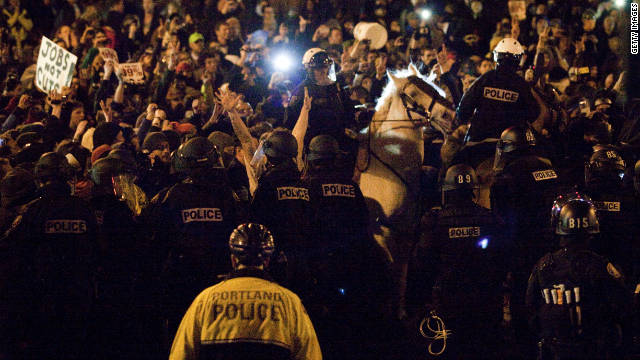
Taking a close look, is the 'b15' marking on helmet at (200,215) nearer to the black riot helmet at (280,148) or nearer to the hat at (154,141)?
the black riot helmet at (280,148)

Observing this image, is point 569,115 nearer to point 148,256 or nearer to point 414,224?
point 414,224

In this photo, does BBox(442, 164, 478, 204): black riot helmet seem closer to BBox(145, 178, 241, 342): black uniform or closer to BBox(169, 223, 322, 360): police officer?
BBox(145, 178, 241, 342): black uniform

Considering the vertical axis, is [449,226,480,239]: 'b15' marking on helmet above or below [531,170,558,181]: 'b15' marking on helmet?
below

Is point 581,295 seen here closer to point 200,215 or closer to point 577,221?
point 577,221

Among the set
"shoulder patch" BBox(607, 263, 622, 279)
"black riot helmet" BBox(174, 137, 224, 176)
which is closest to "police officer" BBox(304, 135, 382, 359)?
"black riot helmet" BBox(174, 137, 224, 176)

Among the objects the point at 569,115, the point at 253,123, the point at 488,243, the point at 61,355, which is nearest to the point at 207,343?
the point at 61,355

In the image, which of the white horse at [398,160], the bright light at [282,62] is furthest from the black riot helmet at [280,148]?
the bright light at [282,62]

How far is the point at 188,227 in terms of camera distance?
925 centimetres

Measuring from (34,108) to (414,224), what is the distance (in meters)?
9.09

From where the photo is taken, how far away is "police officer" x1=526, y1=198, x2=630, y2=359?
7875 millimetres

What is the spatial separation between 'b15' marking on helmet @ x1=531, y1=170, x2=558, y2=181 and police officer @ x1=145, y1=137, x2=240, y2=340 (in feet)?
13.3

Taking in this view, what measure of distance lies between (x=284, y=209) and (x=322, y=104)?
2.36 m

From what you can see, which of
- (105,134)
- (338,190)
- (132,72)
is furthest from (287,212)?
(132,72)

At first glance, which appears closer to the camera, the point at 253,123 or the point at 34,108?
the point at 253,123
